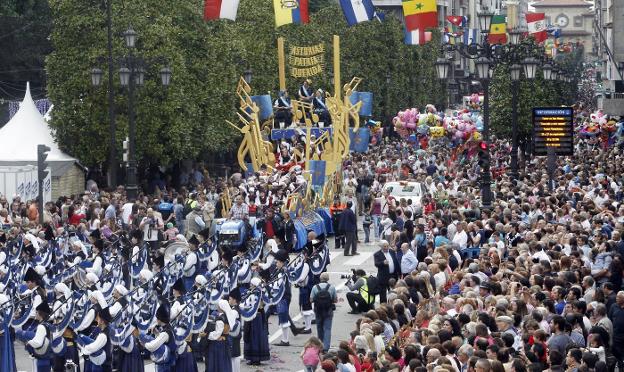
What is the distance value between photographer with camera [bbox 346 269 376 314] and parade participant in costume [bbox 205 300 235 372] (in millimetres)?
5480

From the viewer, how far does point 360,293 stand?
26.1 metres

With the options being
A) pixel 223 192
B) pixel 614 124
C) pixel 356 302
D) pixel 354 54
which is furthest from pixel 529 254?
pixel 354 54

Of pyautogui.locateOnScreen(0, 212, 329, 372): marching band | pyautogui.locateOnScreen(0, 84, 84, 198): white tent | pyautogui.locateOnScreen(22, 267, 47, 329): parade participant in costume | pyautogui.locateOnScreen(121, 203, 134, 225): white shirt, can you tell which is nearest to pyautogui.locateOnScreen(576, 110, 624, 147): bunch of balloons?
pyautogui.locateOnScreen(0, 84, 84, 198): white tent

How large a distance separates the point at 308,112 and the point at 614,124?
16.1 meters

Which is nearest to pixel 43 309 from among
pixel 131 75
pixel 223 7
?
pixel 131 75

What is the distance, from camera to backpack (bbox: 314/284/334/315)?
22595 mm

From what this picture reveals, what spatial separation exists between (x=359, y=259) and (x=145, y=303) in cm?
1461

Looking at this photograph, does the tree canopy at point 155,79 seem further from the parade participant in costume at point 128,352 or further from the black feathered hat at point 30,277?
the parade participant in costume at point 128,352

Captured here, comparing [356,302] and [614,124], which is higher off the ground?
[614,124]

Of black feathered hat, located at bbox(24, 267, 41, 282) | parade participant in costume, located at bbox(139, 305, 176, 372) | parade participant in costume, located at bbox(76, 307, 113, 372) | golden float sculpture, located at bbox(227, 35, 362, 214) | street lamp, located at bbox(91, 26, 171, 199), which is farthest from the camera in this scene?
golden float sculpture, located at bbox(227, 35, 362, 214)

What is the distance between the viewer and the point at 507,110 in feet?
188

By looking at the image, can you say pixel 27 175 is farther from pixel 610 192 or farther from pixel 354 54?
pixel 354 54

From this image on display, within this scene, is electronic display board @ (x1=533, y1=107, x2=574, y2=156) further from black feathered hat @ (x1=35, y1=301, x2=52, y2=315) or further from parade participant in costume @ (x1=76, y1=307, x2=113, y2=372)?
black feathered hat @ (x1=35, y1=301, x2=52, y2=315)

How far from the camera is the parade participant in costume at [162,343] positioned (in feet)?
62.5
